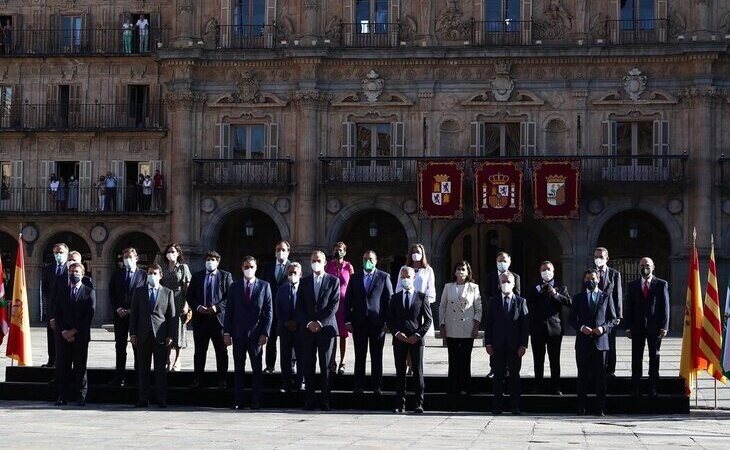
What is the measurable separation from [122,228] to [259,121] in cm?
588

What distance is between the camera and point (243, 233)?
156 feet

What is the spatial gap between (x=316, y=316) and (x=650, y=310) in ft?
16.2

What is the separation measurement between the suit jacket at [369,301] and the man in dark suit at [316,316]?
469 millimetres

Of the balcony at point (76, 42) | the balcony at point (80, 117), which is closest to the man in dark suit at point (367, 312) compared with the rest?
the balcony at point (80, 117)

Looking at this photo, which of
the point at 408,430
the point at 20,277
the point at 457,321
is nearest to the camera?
the point at 408,430

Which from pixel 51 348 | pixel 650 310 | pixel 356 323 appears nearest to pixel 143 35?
pixel 51 348

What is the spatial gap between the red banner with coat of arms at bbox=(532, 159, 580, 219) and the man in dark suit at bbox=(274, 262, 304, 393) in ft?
77.8

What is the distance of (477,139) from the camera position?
44.3 m

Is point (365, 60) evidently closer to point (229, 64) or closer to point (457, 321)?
point (229, 64)

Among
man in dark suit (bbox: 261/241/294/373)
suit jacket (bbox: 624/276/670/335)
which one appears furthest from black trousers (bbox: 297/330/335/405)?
suit jacket (bbox: 624/276/670/335)

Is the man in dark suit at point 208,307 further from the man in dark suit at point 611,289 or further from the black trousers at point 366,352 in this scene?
the man in dark suit at point 611,289

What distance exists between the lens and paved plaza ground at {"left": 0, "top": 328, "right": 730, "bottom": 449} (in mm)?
15531

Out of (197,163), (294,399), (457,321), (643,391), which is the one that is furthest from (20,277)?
(197,163)

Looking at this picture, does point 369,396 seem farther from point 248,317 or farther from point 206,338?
point 206,338
